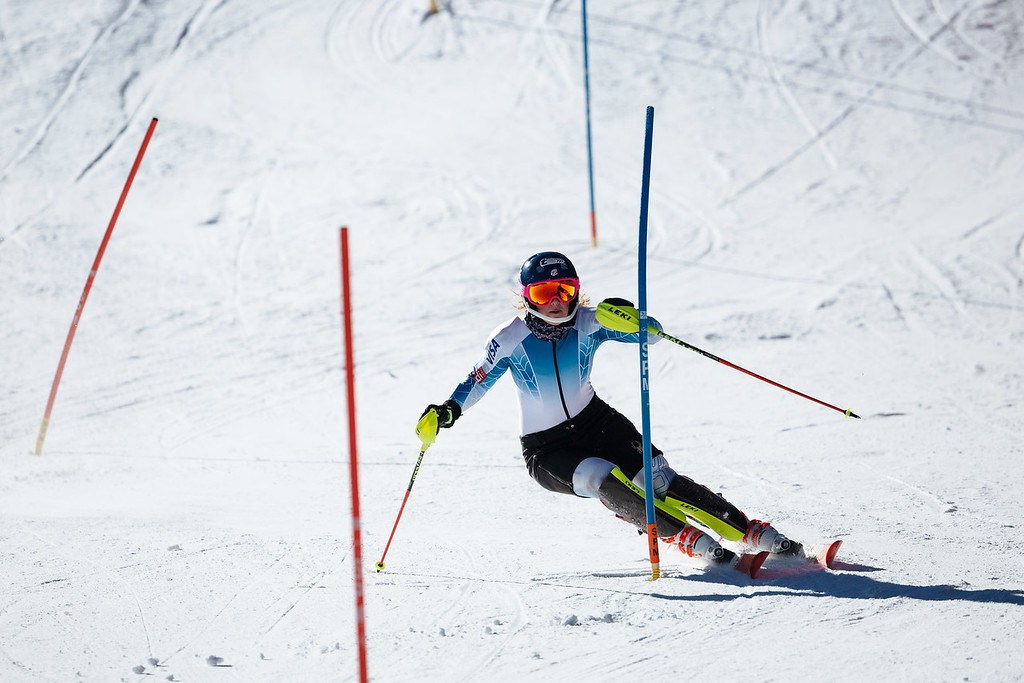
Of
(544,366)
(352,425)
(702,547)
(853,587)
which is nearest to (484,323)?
(544,366)

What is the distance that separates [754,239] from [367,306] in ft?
14.5

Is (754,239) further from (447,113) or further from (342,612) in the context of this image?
(342,612)

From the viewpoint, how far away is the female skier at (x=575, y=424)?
16.3 ft

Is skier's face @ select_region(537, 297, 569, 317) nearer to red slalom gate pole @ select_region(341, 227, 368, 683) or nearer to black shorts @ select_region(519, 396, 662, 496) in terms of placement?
black shorts @ select_region(519, 396, 662, 496)

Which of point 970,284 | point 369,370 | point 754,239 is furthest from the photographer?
point 754,239

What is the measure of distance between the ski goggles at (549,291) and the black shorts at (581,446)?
0.64 metres

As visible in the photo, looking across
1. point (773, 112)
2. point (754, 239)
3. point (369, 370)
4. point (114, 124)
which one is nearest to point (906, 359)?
point (754, 239)

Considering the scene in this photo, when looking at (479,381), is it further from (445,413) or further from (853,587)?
(853,587)

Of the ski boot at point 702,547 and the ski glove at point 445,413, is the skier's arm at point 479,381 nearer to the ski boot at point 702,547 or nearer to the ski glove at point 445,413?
the ski glove at point 445,413

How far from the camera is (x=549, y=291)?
5113mm

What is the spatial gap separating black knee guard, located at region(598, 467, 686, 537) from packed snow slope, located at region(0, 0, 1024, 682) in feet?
0.88

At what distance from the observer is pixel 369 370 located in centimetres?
896

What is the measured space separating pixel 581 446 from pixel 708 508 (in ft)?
2.34

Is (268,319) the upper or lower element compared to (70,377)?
upper
